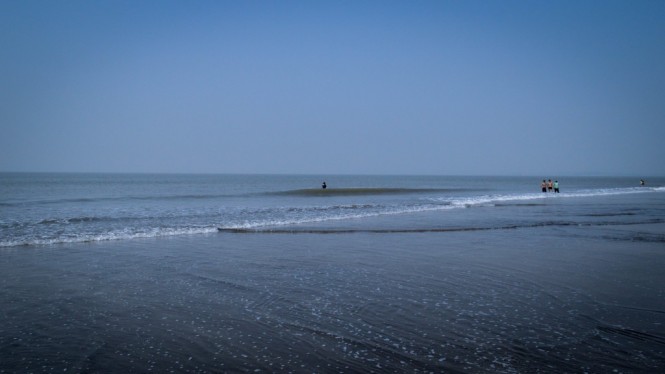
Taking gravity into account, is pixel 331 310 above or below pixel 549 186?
below

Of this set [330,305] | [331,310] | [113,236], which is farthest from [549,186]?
[331,310]

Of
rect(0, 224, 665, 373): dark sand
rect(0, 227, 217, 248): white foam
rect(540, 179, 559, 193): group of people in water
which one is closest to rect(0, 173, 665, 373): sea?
rect(0, 224, 665, 373): dark sand

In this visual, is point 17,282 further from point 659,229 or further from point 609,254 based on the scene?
point 659,229

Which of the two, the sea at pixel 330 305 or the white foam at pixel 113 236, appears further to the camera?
the white foam at pixel 113 236

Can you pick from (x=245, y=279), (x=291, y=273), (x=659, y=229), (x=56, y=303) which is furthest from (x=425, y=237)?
(x=56, y=303)

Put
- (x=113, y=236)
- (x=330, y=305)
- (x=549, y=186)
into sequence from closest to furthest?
(x=330, y=305) < (x=113, y=236) < (x=549, y=186)

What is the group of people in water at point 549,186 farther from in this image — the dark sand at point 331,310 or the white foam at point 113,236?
the white foam at point 113,236

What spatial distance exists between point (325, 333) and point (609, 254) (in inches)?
417

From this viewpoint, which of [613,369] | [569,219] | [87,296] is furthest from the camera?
[569,219]

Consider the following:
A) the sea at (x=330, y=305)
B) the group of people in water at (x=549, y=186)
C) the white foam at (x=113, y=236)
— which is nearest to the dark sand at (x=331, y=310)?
the sea at (x=330, y=305)

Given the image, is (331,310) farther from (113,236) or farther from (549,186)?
(549,186)

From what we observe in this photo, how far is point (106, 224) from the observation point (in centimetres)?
2055

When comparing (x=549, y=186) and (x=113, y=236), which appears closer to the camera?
(x=113, y=236)

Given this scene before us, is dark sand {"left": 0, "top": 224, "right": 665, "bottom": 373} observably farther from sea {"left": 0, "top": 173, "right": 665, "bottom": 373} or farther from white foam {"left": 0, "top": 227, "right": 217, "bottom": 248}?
white foam {"left": 0, "top": 227, "right": 217, "bottom": 248}
